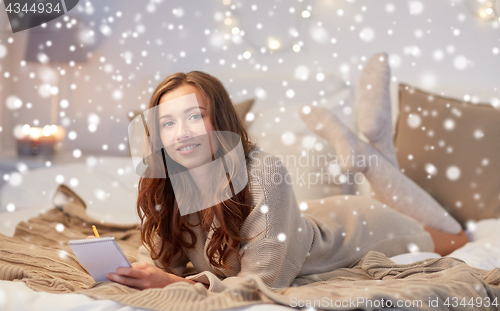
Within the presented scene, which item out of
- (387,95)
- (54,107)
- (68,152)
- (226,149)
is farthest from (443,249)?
(54,107)

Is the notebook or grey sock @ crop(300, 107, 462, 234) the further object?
grey sock @ crop(300, 107, 462, 234)

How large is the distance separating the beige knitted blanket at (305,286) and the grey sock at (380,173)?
43 cm

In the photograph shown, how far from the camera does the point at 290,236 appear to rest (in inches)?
32.9

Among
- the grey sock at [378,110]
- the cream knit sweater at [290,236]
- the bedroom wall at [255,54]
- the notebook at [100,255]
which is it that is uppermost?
the bedroom wall at [255,54]

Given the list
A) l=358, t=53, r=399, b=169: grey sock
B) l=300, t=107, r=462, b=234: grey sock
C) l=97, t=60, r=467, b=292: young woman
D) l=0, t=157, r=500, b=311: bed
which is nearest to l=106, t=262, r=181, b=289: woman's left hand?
l=97, t=60, r=467, b=292: young woman

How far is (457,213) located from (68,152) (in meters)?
1.76

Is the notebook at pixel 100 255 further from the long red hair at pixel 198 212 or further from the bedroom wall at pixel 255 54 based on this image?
the bedroom wall at pixel 255 54

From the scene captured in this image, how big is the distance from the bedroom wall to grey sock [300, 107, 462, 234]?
55cm

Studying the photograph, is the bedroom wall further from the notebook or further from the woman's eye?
the notebook

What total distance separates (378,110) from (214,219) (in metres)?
0.81

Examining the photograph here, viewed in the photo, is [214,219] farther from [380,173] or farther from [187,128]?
[380,173]

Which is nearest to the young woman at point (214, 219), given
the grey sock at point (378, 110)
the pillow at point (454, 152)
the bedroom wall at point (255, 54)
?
the grey sock at point (378, 110)

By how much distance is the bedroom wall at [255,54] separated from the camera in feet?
5.77

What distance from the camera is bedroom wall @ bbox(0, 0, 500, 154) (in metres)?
1.76
